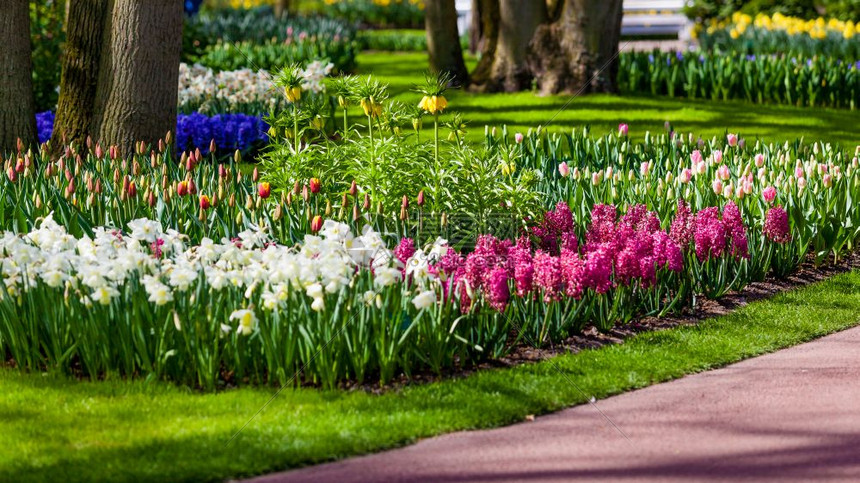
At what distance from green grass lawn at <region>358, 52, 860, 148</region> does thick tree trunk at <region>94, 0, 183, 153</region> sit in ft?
13.3

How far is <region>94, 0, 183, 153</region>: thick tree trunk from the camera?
885 cm

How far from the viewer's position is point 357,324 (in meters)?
5.03

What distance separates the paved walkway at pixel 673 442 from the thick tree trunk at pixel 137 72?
517 cm

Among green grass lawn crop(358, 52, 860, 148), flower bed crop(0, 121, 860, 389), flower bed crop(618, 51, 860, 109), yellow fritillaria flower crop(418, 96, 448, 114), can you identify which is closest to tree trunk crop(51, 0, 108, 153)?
flower bed crop(0, 121, 860, 389)

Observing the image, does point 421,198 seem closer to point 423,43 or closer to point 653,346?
point 653,346

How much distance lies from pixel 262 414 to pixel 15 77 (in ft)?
18.7

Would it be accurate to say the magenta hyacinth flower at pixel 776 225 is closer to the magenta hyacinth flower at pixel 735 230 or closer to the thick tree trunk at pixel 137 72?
the magenta hyacinth flower at pixel 735 230

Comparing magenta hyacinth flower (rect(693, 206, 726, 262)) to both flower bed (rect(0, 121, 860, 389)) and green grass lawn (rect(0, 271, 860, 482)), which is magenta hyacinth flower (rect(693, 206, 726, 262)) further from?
green grass lawn (rect(0, 271, 860, 482))

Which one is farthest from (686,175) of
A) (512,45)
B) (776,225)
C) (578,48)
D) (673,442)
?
(512,45)

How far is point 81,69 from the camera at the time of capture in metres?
9.36

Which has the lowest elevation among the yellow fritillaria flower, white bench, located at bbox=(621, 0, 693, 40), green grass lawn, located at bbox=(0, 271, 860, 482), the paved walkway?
the paved walkway

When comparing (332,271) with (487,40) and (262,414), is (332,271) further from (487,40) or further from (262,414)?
(487,40)

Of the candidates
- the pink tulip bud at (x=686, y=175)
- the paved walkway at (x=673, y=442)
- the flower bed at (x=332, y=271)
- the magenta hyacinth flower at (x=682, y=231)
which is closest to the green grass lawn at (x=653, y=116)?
the pink tulip bud at (x=686, y=175)

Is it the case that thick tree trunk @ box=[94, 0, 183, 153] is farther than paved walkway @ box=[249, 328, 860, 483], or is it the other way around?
thick tree trunk @ box=[94, 0, 183, 153]
